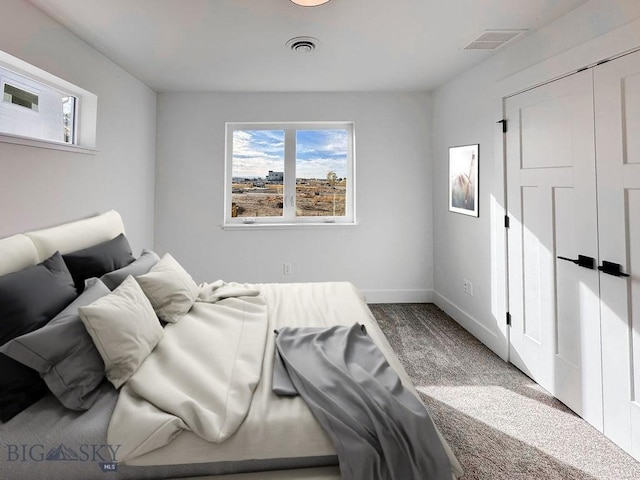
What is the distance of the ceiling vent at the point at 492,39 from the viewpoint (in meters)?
2.47

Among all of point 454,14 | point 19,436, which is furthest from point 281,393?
point 454,14

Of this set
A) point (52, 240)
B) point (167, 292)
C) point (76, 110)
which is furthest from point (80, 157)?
point (167, 292)

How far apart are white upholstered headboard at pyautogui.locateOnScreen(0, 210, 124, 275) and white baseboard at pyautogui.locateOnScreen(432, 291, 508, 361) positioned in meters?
3.30

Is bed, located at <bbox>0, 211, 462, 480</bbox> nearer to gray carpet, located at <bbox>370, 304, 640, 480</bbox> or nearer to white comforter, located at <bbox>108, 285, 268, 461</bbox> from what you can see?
white comforter, located at <bbox>108, 285, 268, 461</bbox>

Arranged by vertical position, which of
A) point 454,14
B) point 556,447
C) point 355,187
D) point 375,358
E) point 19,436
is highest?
point 454,14

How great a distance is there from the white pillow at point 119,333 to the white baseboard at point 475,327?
8.74 ft

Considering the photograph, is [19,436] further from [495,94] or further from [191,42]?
[495,94]

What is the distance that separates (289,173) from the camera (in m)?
4.20

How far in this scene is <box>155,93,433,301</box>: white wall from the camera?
4.03 meters

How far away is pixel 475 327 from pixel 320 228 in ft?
6.60

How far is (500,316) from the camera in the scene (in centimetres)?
287

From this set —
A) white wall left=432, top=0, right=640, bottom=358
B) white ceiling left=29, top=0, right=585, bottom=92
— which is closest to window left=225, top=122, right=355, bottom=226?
white ceiling left=29, top=0, right=585, bottom=92

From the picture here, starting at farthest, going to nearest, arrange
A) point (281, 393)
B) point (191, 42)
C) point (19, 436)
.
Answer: point (191, 42) < point (281, 393) < point (19, 436)

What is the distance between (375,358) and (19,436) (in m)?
1.35
